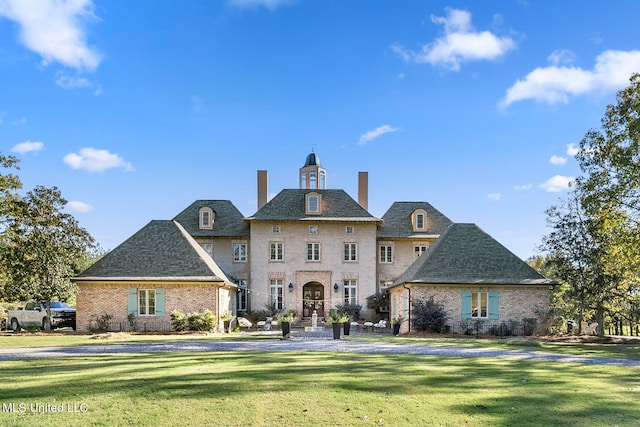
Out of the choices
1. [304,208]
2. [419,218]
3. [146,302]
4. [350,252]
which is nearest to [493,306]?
[350,252]

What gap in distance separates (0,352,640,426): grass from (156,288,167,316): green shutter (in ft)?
49.1

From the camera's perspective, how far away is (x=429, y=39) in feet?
65.0

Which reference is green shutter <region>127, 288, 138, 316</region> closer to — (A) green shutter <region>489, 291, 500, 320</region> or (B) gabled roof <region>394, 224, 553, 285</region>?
(B) gabled roof <region>394, 224, 553, 285</region>

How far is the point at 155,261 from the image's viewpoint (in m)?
30.0

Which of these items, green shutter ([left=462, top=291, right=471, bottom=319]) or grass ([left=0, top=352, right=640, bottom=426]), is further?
green shutter ([left=462, top=291, right=471, bottom=319])

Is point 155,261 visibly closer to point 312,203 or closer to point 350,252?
point 312,203

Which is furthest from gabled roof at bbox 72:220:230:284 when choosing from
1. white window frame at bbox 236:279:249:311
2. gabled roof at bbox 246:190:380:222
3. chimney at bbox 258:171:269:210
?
chimney at bbox 258:171:269:210

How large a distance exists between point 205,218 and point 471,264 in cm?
2002

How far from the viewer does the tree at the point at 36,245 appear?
28547 mm

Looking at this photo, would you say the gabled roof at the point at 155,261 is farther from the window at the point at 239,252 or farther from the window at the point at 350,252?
the window at the point at 350,252

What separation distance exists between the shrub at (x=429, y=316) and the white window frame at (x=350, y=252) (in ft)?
38.4

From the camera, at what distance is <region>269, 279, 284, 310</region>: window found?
39.0 metres

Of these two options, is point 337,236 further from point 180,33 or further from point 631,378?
point 631,378

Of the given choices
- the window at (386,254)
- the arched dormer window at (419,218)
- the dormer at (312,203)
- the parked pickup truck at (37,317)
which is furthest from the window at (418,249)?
the parked pickup truck at (37,317)
